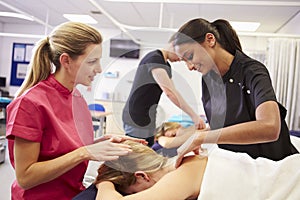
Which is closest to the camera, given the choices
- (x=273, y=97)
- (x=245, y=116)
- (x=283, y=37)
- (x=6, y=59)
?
(x=273, y=97)

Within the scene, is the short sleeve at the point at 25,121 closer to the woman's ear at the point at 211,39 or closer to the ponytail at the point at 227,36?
the woman's ear at the point at 211,39

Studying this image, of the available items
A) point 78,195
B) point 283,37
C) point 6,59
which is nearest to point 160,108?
point 78,195

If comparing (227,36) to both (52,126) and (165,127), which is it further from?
(52,126)

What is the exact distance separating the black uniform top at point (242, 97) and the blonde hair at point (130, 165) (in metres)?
0.20

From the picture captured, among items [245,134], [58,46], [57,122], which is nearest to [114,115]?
[57,122]

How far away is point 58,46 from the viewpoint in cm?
94

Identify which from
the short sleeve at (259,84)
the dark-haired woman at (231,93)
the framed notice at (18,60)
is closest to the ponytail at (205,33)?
the dark-haired woman at (231,93)

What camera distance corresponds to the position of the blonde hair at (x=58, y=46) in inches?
35.4

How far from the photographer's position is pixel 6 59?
22.4ft

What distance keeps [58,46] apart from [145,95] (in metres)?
0.30

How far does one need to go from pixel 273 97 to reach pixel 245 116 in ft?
0.81

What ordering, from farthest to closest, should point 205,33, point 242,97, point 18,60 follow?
point 18,60
point 242,97
point 205,33

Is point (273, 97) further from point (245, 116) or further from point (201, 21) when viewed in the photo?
point (201, 21)

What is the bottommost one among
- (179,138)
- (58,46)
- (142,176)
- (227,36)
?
(142,176)
